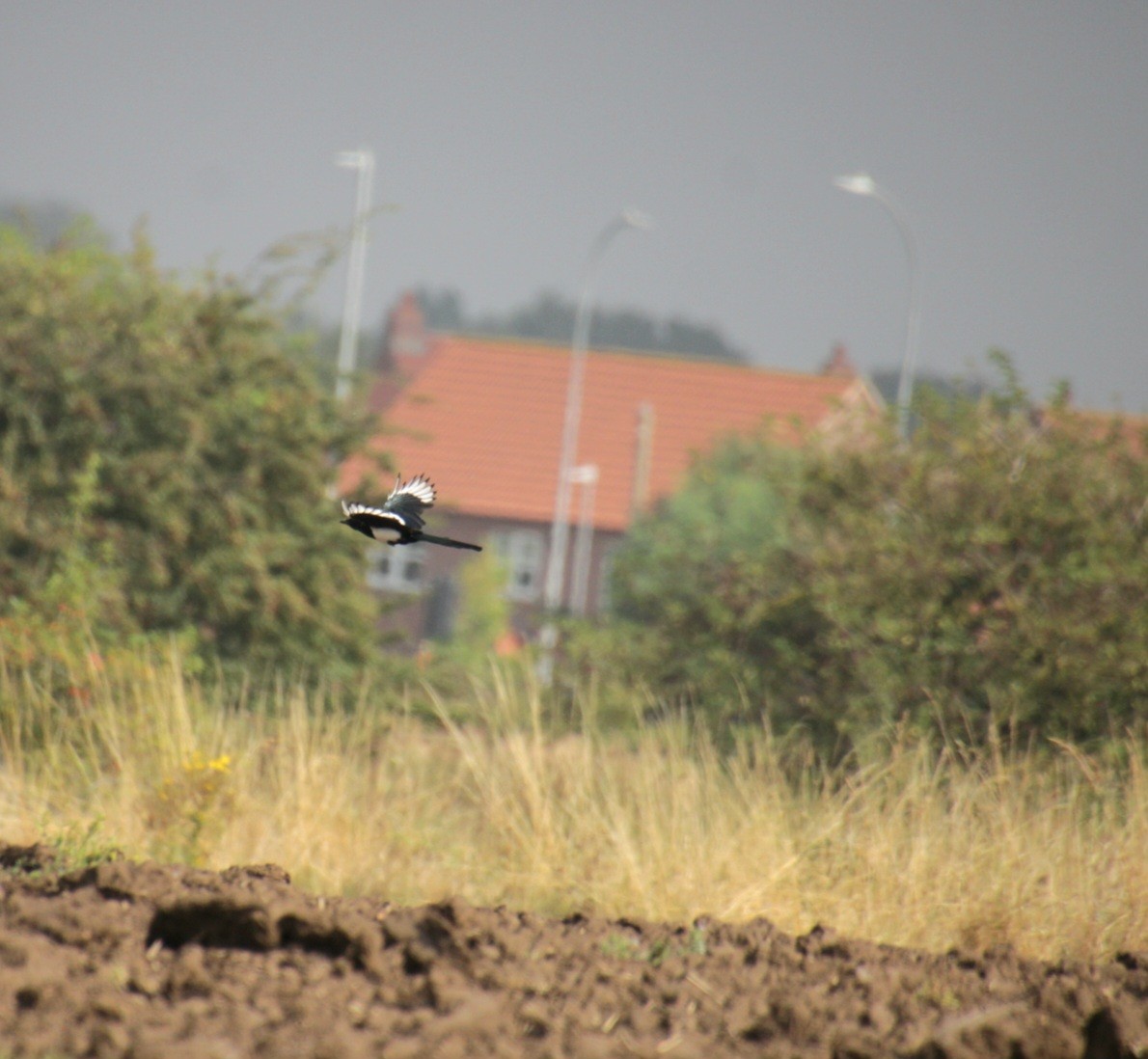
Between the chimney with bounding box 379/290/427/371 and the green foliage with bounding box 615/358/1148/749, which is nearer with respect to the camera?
the green foliage with bounding box 615/358/1148/749

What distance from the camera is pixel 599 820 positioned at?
275 inches

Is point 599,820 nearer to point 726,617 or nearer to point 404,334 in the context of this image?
point 726,617

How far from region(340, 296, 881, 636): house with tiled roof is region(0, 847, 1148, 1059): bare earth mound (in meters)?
39.1

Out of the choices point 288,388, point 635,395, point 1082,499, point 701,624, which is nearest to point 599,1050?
point 1082,499

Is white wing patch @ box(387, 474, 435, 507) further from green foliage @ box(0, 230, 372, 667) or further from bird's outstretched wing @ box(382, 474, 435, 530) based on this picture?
green foliage @ box(0, 230, 372, 667)

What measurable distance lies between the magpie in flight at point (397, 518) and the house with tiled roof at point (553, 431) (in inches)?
1555

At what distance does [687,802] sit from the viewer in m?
6.94

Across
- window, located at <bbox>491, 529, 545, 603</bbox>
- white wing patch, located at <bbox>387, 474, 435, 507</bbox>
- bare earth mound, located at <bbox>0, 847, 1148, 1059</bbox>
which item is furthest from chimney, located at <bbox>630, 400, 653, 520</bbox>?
white wing patch, located at <bbox>387, 474, 435, 507</bbox>

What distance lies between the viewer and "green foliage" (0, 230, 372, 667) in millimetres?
10336

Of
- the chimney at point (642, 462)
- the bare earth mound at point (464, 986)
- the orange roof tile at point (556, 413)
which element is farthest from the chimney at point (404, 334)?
the bare earth mound at point (464, 986)

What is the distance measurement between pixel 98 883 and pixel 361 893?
211 centimetres

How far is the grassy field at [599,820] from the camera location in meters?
6.07

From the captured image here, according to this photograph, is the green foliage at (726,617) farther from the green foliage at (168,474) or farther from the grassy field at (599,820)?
the green foliage at (168,474)

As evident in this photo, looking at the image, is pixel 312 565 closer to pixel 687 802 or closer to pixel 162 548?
pixel 162 548
